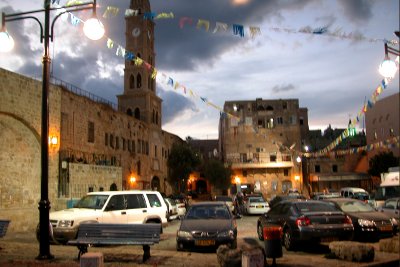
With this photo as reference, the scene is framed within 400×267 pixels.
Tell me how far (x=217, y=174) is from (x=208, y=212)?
44681mm

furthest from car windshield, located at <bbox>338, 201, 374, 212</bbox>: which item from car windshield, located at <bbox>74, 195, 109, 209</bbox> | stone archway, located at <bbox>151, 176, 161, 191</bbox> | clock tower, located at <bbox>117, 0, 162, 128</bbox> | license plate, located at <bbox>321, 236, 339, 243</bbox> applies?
clock tower, located at <bbox>117, 0, 162, 128</bbox>

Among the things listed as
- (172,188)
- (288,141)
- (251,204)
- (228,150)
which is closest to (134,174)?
(172,188)

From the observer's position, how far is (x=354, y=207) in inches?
634

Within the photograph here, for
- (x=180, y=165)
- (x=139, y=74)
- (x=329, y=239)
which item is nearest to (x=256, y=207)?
(x=329, y=239)

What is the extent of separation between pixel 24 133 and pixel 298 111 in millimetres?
50700

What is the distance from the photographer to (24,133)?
21.8m

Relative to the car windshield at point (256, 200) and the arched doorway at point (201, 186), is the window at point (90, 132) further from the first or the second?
the arched doorway at point (201, 186)

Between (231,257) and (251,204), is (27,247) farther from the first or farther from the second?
(251,204)

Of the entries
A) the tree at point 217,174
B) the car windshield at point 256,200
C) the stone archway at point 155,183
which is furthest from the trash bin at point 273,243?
the tree at point 217,174

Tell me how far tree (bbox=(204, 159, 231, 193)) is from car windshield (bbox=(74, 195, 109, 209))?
4393 cm

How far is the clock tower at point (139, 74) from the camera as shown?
167 ft

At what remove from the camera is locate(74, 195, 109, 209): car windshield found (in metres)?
14.8

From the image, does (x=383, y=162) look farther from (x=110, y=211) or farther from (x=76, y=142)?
(x=110, y=211)

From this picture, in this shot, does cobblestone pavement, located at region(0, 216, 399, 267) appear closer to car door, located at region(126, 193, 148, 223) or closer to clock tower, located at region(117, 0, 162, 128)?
car door, located at region(126, 193, 148, 223)
